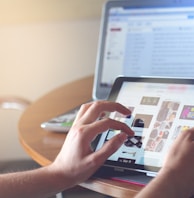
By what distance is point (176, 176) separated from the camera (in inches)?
29.8

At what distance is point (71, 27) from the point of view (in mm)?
1889

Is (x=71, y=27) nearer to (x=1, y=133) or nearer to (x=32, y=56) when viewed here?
(x=32, y=56)

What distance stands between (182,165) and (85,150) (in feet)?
0.71

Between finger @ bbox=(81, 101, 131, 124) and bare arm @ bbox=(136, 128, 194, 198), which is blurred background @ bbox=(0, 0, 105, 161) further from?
bare arm @ bbox=(136, 128, 194, 198)

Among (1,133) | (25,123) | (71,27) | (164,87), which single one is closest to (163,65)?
(164,87)

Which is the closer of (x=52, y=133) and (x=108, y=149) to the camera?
(x=108, y=149)

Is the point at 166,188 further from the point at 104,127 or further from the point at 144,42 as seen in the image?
the point at 144,42

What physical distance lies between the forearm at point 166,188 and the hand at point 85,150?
6.2 inches

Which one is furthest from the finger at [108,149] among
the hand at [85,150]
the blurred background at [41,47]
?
the blurred background at [41,47]

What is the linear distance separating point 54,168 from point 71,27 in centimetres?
105

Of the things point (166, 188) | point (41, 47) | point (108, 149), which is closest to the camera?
point (166, 188)

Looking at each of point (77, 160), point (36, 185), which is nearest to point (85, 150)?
point (77, 160)

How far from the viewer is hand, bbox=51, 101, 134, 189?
35.2 inches

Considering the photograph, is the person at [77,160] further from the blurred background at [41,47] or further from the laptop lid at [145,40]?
the blurred background at [41,47]
